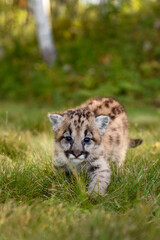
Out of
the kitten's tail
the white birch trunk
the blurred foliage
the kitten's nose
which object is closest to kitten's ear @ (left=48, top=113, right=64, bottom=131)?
the kitten's nose

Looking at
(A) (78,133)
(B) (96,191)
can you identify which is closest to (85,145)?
(A) (78,133)

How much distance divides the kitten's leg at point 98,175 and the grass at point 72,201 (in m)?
0.08

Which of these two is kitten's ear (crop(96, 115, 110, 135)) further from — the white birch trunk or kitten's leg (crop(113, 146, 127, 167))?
the white birch trunk

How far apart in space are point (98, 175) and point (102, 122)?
0.73 meters

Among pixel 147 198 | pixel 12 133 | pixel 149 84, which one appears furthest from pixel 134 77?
pixel 147 198

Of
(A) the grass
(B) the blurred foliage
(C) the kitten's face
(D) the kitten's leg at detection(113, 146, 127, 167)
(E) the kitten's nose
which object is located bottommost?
(A) the grass

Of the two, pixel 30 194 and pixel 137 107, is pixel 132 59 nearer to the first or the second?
pixel 137 107

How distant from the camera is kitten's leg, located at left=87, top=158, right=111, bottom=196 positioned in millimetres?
4076

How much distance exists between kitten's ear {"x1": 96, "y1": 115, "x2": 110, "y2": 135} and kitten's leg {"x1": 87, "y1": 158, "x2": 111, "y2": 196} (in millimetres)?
407

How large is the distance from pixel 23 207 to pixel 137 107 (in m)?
7.92

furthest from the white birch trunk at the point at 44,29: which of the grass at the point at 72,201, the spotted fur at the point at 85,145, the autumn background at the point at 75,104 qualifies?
the spotted fur at the point at 85,145

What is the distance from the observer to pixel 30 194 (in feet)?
13.1

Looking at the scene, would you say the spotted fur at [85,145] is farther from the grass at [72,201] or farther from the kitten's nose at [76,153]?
the grass at [72,201]

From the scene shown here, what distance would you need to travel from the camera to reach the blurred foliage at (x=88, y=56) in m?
11.9
